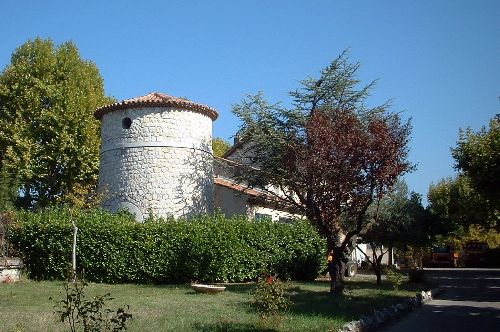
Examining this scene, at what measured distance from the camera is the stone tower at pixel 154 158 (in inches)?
937

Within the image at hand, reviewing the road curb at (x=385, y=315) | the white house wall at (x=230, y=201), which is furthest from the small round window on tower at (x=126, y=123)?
the road curb at (x=385, y=315)

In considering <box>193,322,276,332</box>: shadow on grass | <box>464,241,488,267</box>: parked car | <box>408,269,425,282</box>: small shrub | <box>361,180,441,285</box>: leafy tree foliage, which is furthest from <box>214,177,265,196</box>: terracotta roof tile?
<box>464,241,488,267</box>: parked car

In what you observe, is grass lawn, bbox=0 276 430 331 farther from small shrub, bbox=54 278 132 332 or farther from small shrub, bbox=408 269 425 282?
small shrub, bbox=408 269 425 282

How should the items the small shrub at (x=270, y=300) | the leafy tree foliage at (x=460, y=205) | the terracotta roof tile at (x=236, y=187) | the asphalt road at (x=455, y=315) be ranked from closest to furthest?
the small shrub at (x=270, y=300), the asphalt road at (x=455, y=315), the terracotta roof tile at (x=236, y=187), the leafy tree foliage at (x=460, y=205)

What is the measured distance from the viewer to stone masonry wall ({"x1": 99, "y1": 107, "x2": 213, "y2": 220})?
2378 centimetres

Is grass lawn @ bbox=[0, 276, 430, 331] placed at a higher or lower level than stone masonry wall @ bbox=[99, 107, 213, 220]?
lower

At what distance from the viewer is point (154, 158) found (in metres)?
23.9

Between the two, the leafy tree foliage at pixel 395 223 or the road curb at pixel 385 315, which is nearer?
the road curb at pixel 385 315

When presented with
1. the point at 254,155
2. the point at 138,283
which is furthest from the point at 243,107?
the point at 138,283

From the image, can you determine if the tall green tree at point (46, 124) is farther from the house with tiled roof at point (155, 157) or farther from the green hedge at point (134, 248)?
the green hedge at point (134, 248)

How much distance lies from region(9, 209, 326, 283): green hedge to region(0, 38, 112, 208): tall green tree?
11.0m

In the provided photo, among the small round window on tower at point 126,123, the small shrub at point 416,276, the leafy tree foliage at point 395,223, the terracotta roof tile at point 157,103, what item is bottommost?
the small shrub at point 416,276

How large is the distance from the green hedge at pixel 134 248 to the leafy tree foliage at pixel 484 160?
929cm

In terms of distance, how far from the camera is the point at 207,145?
25.8 meters
